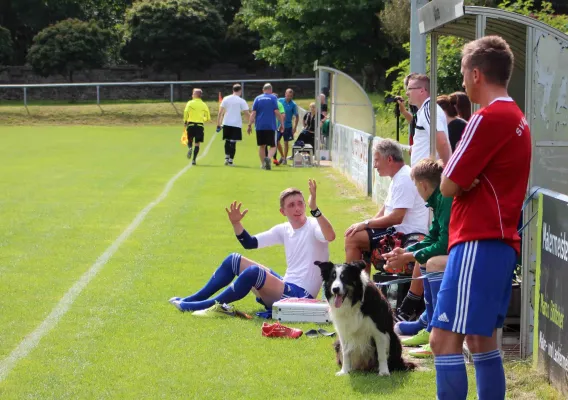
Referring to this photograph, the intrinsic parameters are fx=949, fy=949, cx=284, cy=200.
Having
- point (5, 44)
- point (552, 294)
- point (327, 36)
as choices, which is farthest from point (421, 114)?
point (5, 44)

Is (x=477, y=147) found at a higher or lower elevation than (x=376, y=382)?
higher

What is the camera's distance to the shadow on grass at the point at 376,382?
6.06m

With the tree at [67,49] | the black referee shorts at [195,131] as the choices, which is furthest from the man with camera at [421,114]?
the tree at [67,49]

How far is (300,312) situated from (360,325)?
5.11 ft

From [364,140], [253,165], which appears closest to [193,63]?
[253,165]

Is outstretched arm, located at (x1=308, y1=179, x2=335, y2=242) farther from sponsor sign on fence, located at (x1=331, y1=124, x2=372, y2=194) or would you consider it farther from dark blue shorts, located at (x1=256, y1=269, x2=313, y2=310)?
sponsor sign on fence, located at (x1=331, y1=124, x2=372, y2=194)

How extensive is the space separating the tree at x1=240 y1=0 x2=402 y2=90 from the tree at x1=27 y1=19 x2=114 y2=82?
1162 cm

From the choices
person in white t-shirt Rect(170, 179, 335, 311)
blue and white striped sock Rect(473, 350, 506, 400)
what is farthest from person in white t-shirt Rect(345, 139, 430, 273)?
blue and white striped sock Rect(473, 350, 506, 400)

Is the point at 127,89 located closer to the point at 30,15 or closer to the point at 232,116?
the point at 30,15

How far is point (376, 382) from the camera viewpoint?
20.5ft

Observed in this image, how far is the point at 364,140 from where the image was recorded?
1933 centimetres

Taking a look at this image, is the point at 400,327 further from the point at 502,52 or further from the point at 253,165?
the point at 253,165

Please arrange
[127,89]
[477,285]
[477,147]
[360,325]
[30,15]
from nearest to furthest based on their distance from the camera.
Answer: [477,147] → [477,285] → [360,325] → [127,89] → [30,15]

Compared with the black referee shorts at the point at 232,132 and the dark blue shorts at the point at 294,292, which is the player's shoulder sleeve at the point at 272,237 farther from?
the black referee shorts at the point at 232,132
